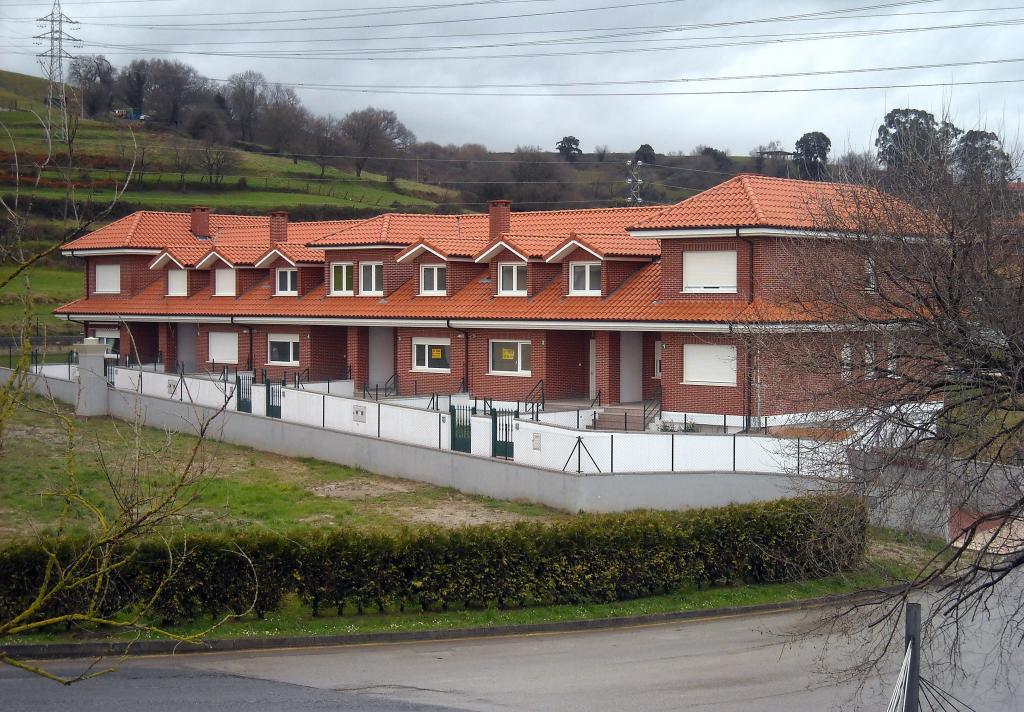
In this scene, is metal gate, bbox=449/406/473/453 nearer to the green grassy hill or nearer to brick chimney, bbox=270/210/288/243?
brick chimney, bbox=270/210/288/243

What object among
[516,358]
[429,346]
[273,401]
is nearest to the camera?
[273,401]

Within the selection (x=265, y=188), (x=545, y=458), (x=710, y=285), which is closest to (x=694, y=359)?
(x=710, y=285)

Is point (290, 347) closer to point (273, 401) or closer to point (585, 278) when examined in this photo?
point (273, 401)

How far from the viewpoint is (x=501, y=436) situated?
1095 inches

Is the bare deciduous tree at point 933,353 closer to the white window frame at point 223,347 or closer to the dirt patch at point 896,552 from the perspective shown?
the dirt patch at point 896,552

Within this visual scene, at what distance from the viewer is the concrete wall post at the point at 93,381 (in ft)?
125

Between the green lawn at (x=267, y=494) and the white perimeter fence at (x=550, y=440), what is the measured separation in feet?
4.26

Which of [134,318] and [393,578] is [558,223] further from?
[393,578]

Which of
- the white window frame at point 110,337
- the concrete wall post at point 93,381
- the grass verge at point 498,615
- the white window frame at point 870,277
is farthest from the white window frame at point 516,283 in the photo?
the white window frame at point 110,337

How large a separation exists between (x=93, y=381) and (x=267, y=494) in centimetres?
1469

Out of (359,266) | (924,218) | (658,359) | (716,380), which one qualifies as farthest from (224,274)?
(924,218)

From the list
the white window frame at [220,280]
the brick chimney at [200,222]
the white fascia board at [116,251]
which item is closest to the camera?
the white window frame at [220,280]

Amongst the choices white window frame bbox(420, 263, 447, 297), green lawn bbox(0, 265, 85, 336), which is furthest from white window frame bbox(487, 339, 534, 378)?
green lawn bbox(0, 265, 85, 336)

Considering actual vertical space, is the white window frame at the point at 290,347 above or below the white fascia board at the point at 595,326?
below
